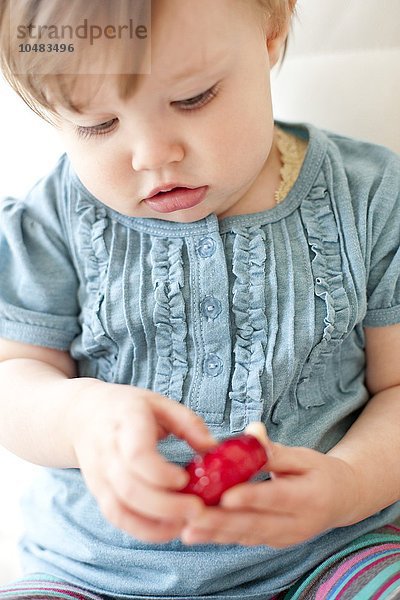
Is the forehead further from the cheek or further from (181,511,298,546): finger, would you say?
(181,511,298,546): finger

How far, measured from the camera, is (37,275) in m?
0.87

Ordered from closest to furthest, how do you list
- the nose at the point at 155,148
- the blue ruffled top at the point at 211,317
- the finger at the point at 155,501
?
the finger at the point at 155,501, the nose at the point at 155,148, the blue ruffled top at the point at 211,317

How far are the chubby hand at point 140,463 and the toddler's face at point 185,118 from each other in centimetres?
20

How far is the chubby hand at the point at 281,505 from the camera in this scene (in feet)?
1.92

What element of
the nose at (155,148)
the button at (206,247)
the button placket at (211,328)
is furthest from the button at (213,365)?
the nose at (155,148)

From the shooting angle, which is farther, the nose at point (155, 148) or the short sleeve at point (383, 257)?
the short sleeve at point (383, 257)

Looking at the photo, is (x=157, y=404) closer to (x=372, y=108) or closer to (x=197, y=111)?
(x=197, y=111)

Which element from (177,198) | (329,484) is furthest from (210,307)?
(329,484)

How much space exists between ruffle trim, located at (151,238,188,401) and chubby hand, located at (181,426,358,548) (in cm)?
18

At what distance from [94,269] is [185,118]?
0.22 m

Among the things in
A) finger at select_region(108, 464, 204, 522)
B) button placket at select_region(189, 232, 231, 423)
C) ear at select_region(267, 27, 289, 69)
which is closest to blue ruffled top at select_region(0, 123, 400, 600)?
button placket at select_region(189, 232, 231, 423)

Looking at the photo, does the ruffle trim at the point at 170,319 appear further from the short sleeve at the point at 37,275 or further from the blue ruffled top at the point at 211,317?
the short sleeve at the point at 37,275

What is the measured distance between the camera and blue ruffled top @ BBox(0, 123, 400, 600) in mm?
798

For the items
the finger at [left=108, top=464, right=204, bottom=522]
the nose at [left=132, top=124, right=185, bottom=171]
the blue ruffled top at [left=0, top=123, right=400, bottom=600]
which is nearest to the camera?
the finger at [left=108, top=464, right=204, bottom=522]
